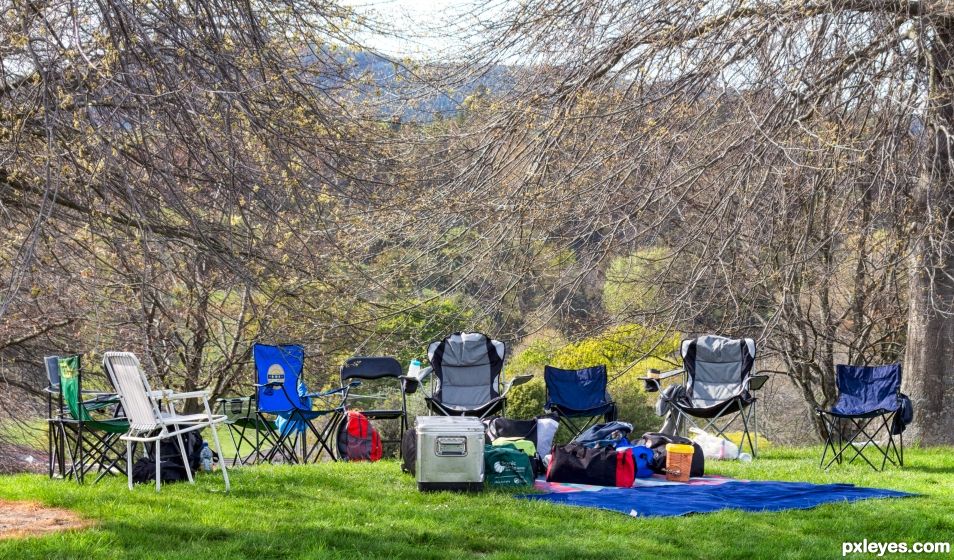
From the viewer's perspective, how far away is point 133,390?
17.4 ft

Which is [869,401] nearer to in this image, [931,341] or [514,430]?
[931,341]

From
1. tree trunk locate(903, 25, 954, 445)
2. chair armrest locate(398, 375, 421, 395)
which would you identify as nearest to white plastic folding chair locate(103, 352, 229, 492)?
chair armrest locate(398, 375, 421, 395)

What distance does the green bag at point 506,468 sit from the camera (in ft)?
18.7

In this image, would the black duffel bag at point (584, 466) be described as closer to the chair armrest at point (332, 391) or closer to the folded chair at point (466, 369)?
the folded chair at point (466, 369)

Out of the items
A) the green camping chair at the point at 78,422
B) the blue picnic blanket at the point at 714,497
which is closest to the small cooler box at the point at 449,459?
the blue picnic blanket at the point at 714,497

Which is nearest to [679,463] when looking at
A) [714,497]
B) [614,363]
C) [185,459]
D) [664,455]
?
[664,455]

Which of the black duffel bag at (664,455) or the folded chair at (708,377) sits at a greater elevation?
the folded chair at (708,377)

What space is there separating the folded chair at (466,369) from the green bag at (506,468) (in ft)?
7.07

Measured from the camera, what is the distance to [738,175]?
6938 mm

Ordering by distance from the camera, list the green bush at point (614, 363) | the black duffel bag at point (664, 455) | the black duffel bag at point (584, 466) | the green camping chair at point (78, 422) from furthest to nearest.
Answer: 1. the green bush at point (614, 363)
2. the black duffel bag at point (664, 455)
3. the black duffel bag at point (584, 466)
4. the green camping chair at point (78, 422)

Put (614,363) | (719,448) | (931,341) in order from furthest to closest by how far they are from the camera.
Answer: (614,363) → (931,341) → (719,448)

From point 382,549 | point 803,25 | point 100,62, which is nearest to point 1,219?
point 100,62

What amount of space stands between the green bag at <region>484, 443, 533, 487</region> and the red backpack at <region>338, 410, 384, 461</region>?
233 cm

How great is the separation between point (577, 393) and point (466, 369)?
90 centimetres
